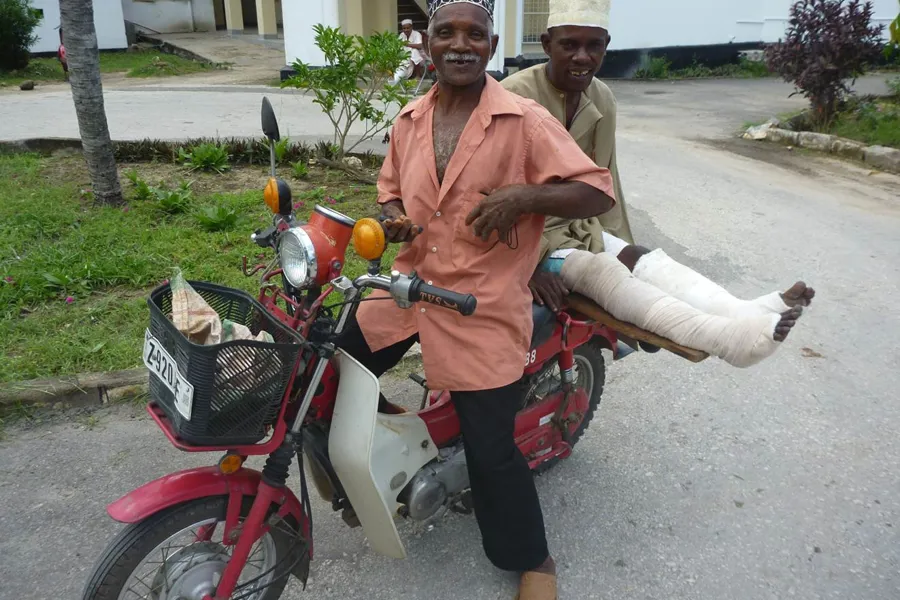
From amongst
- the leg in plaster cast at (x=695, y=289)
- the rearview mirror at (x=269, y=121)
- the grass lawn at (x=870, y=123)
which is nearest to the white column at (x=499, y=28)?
the grass lawn at (x=870, y=123)

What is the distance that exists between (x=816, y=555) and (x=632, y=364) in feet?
5.24

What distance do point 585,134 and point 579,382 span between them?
1.09 m

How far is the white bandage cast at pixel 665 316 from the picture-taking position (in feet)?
7.43

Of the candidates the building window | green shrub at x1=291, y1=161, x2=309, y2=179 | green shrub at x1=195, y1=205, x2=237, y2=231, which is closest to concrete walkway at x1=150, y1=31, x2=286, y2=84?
the building window

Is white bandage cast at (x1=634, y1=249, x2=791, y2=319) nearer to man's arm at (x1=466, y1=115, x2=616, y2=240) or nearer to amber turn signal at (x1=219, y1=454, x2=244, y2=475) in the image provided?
man's arm at (x1=466, y1=115, x2=616, y2=240)

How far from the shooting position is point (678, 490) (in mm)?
3100

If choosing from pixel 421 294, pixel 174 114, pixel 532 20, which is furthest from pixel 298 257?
pixel 532 20

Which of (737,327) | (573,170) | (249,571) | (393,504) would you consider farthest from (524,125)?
(249,571)

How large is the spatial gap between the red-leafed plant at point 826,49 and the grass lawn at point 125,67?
40.9 ft

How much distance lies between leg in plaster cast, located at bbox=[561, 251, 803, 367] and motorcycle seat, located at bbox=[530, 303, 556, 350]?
165 mm

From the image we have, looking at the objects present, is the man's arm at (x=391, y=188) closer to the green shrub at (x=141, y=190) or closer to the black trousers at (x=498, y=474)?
the black trousers at (x=498, y=474)

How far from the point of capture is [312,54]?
43.2ft

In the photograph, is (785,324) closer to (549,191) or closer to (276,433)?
(549,191)

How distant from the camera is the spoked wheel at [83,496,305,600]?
1.99m
